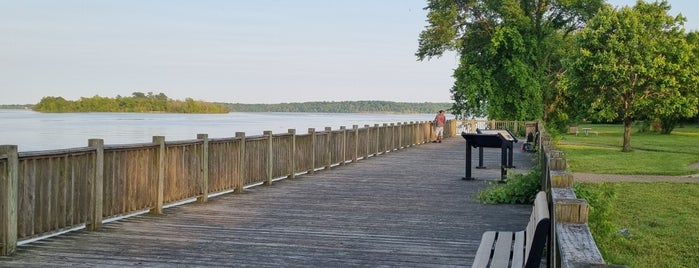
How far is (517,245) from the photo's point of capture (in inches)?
254

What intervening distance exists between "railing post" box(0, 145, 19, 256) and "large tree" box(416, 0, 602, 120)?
143ft

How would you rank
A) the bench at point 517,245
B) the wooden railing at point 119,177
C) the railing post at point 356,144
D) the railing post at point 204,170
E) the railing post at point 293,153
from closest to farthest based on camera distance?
the bench at point 517,245 → the wooden railing at point 119,177 → the railing post at point 204,170 → the railing post at point 293,153 → the railing post at point 356,144

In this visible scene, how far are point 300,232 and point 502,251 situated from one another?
3.27 metres

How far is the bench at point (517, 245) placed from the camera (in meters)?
4.50

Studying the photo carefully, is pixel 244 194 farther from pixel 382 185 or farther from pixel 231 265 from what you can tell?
pixel 231 265

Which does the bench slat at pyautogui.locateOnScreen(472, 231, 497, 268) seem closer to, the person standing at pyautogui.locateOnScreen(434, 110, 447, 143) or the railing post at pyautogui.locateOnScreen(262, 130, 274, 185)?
the railing post at pyautogui.locateOnScreen(262, 130, 274, 185)

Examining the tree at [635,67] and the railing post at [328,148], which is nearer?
the railing post at [328,148]

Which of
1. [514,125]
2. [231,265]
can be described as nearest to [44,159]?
[231,265]

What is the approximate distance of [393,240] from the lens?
8.48 m

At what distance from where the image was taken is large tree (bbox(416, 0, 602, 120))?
50.4 metres

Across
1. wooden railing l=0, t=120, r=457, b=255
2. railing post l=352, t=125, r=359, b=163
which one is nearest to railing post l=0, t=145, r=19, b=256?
wooden railing l=0, t=120, r=457, b=255

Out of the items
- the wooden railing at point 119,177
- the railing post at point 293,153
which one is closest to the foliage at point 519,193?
the wooden railing at point 119,177

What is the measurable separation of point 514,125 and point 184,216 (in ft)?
137

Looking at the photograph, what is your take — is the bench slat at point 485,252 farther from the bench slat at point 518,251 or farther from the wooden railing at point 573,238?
the wooden railing at point 573,238
